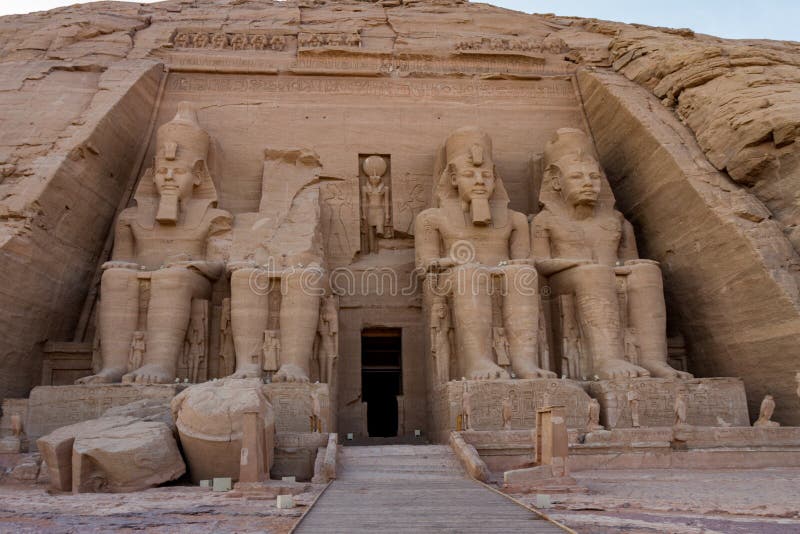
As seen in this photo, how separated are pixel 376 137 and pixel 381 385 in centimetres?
417

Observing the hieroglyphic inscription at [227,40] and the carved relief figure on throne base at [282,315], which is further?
the hieroglyphic inscription at [227,40]

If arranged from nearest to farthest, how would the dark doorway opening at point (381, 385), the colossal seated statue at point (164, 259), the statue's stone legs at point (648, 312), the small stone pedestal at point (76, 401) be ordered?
the small stone pedestal at point (76, 401), the colossal seated statue at point (164, 259), the statue's stone legs at point (648, 312), the dark doorway opening at point (381, 385)

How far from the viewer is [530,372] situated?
23.9ft

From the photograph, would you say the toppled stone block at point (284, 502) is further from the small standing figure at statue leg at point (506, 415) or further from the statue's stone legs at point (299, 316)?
the statue's stone legs at point (299, 316)

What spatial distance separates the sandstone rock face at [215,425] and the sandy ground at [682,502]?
209cm

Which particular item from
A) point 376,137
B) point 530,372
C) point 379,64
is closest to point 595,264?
point 530,372

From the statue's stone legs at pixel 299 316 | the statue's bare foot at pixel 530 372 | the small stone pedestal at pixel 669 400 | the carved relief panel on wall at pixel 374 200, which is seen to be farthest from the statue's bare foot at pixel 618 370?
the carved relief panel on wall at pixel 374 200

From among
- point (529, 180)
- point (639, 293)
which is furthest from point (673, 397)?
point (529, 180)

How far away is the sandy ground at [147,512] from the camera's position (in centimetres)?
354

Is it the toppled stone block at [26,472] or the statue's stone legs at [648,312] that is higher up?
the statue's stone legs at [648,312]

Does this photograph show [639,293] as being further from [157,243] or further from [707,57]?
[157,243]

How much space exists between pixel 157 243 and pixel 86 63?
127 inches

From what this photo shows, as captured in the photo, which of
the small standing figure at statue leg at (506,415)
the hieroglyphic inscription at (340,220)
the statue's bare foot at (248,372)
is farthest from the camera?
the hieroglyphic inscription at (340,220)

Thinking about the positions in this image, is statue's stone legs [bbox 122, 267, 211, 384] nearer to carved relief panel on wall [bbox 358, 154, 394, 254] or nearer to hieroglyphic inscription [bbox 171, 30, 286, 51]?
carved relief panel on wall [bbox 358, 154, 394, 254]
